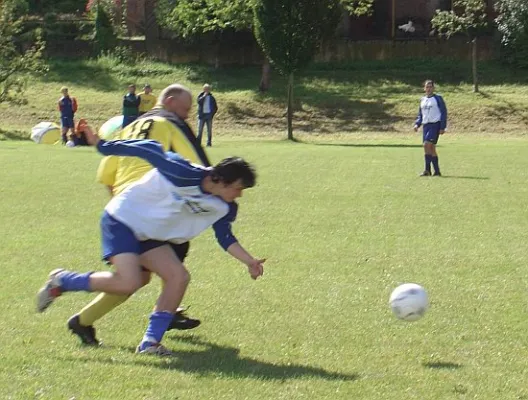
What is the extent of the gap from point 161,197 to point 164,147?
61 centimetres

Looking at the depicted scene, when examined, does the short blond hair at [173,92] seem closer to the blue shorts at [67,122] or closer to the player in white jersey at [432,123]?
the player in white jersey at [432,123]

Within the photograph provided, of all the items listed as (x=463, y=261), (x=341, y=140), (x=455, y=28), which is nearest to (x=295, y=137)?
(x=341, y=140)

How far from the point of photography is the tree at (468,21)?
40.8 m

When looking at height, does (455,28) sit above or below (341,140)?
above

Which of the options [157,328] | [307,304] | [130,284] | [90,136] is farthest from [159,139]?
[307,304]

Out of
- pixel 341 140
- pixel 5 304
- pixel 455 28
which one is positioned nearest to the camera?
pixel 5 304

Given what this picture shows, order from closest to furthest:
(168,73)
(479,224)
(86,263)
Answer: (86,263), (479,224), (168,73)

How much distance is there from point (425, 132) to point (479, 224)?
6986mm

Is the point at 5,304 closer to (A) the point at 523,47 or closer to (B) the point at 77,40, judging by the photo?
(A) the point at 523,47

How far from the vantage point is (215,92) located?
4238cm

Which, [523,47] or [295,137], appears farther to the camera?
[523,47]

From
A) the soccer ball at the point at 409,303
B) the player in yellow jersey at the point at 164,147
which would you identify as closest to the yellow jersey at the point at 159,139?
the player in yellow jersey at the point at 164,147

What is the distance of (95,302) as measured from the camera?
680 centimetres

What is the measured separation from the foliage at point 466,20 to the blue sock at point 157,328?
3629 cm
